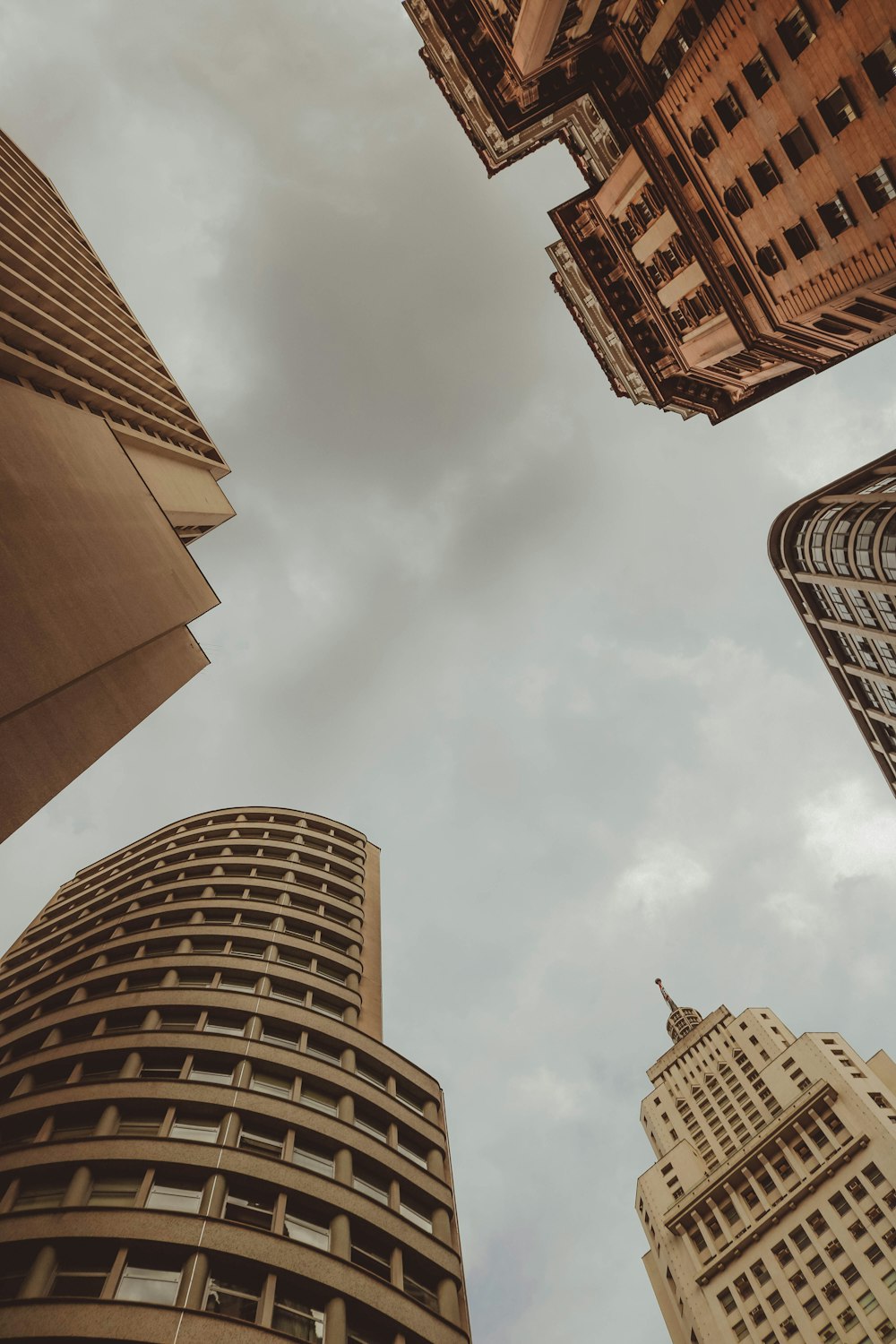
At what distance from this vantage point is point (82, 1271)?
1909 cm

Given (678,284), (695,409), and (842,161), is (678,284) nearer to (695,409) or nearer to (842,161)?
(842,161)

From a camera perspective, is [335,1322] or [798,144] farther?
[798,144]

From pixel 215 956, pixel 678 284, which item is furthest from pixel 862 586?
pixel 215 956

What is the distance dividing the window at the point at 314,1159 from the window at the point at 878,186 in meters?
38.6

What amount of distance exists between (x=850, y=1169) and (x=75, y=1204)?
72851 mm

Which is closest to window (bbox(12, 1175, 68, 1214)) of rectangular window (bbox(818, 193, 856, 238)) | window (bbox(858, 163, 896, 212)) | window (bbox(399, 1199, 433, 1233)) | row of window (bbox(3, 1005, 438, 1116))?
row of window (bbox(3, 1005, 438, 1116))

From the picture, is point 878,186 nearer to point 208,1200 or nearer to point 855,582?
point 208,1200

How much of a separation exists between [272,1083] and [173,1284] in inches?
300

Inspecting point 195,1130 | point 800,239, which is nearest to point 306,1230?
point 195,1130

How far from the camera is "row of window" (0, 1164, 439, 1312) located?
68.5 ft

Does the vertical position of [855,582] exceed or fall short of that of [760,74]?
it falls short

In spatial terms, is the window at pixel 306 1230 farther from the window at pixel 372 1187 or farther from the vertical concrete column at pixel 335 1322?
the window at pixel 372 1187

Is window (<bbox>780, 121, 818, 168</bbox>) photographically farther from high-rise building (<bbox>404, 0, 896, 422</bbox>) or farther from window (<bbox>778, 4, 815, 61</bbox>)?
window (<bbox>778, 4, 815, 61</bbox>)

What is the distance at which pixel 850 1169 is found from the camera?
219ft
